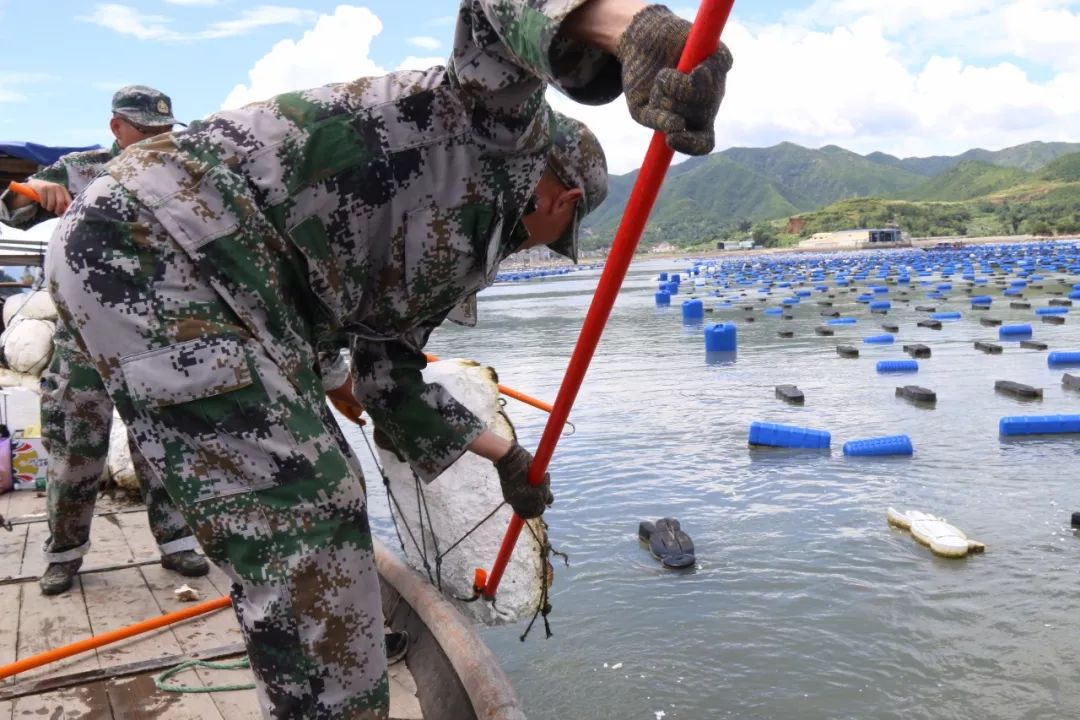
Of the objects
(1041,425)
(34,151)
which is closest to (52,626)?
(34,151)

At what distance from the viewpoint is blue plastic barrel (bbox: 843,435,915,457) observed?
10289 mm

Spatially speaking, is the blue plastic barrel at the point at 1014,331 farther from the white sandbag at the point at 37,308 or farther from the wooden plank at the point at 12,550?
the wooden plank at the point at 12,550

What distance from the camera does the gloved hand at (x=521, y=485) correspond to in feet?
9.34

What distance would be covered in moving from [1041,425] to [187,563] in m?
10.2

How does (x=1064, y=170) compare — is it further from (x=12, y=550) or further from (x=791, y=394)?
(x=12, y=550)

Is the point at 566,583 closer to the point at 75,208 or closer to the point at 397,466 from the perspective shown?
the point at 397,466

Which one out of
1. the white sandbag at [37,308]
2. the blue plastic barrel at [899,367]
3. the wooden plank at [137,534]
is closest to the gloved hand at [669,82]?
the wooden plank at [137,534]

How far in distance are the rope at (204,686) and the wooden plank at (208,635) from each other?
0.05ft

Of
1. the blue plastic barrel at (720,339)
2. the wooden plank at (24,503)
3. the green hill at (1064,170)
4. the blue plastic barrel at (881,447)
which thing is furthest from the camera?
the green hill at (1064,170)

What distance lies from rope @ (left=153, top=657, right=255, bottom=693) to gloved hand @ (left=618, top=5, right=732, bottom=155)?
8.07ft

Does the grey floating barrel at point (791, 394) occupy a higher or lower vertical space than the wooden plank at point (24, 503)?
lower

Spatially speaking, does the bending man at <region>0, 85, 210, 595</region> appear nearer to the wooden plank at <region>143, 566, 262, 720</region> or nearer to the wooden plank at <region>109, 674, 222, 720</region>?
the wooden plank at <region>143, 566, 262, 720</region>

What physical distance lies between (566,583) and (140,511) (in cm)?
326

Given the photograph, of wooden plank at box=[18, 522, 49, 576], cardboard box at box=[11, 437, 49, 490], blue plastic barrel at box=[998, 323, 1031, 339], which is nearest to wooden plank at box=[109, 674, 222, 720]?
wooden plank at box=[18, 522, 49, 576]
